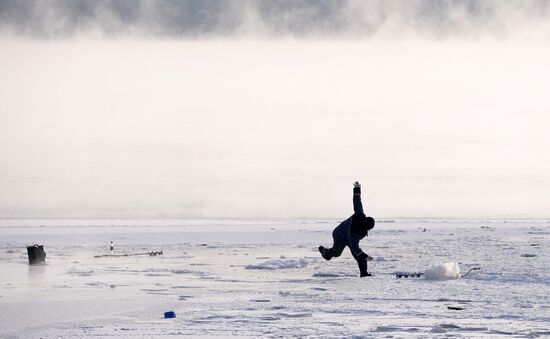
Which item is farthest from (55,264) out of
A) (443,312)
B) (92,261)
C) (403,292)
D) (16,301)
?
(443,312)

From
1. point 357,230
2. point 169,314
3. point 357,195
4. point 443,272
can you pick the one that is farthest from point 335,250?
point 169,314

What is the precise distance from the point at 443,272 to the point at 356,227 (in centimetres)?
180

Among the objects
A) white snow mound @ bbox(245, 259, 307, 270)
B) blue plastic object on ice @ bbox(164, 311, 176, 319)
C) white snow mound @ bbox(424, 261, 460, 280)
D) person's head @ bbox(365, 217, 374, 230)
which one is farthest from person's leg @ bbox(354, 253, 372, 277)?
blue plastic object on ice @ bbox(164, 311, 176, 319)

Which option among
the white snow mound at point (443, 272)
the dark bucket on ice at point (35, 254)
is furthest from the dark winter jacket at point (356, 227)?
the dark bucket on ice at point (35, 254)

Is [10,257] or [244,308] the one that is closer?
[244,308]

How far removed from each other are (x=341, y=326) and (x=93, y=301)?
451cm

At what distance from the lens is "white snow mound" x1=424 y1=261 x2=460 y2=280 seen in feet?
54.3

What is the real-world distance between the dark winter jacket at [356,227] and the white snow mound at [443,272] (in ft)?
4.44

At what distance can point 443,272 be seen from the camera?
1655 cm

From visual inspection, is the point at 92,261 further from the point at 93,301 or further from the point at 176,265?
the point at 93,301

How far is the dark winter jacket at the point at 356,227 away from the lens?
54.6ft

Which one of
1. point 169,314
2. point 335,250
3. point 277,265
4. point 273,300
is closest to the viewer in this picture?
point 169,314

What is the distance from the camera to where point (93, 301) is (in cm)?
1340

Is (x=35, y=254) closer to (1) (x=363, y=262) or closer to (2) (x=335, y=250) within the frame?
(2) (x=335, y=250)
